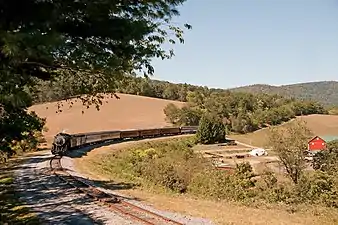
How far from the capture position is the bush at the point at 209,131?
86.2m

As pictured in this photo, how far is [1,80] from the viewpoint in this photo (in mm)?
9633

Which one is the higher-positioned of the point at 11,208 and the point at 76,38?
the point at 76,38

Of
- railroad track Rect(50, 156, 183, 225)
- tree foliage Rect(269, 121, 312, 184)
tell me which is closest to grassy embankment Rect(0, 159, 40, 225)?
railroad track Rect(50, 156, 183, 225)

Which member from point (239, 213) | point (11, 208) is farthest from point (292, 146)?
point (11, 208)

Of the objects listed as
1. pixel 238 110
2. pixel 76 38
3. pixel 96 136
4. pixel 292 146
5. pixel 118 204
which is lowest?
pixel 118 204

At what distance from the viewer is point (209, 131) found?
88688mm

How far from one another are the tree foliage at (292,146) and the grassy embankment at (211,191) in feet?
12.8

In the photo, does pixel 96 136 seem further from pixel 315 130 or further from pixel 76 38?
pixel 315 130

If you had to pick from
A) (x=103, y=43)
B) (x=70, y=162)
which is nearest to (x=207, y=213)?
(x=103, y=43)

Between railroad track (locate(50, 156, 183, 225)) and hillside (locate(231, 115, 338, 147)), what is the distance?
76.7 metres

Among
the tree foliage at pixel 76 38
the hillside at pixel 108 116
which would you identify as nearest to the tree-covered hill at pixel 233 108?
the hillside at pixel 108 116

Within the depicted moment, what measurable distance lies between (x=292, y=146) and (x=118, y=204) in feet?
101

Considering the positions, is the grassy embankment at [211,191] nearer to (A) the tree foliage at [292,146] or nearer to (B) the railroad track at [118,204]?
(B) the railroad track at [118,204]

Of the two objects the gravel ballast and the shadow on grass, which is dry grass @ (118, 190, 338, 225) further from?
the shadow on grass
